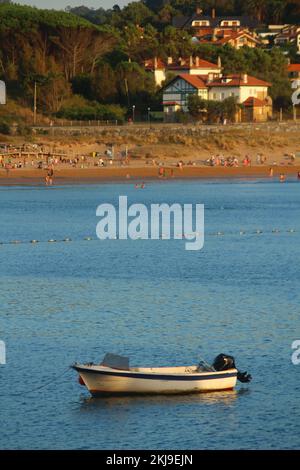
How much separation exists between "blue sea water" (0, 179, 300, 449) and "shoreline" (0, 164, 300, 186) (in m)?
19.4

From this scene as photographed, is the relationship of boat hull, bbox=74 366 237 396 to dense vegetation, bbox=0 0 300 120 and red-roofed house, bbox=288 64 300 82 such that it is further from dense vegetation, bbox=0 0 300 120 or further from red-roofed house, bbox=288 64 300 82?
red-roofed house, bbox=288 64 300 82

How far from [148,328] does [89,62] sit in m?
86.8

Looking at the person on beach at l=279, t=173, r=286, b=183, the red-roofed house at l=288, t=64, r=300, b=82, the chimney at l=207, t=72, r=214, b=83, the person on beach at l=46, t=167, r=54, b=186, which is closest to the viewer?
the person on beach at l=46, t=167, r=54, b=186

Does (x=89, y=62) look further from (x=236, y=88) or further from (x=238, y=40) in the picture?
(x=238, y=40)

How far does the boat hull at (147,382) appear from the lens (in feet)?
82.2

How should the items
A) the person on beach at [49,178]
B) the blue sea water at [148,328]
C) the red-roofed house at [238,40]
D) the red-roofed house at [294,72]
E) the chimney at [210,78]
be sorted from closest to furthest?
the blue sea water at [148,328]
the person on beach at [49,178]
the chimney at [210,78]
the red-roofed house at [294,72]
the red-roofed house at [238,40]

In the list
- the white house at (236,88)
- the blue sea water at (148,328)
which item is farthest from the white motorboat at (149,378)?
the white house at (236,88)

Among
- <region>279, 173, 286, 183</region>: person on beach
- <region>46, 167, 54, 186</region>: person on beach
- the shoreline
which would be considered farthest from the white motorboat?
<region>279, 173, 286, 183</region>: person on beach

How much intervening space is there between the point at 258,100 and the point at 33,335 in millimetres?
78346

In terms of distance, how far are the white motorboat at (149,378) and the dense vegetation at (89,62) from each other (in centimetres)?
7702

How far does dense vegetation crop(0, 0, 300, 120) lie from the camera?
108 meters

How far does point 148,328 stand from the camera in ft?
104

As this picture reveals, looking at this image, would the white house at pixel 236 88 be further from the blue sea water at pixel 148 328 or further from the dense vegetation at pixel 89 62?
the blue sea water at pixel 148 328
